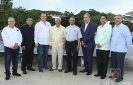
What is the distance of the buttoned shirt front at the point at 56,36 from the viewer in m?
5.00

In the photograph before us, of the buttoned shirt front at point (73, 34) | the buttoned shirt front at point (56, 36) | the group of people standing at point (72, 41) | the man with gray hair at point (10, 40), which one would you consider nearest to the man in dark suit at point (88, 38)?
the group of people standing at point (72, 41)

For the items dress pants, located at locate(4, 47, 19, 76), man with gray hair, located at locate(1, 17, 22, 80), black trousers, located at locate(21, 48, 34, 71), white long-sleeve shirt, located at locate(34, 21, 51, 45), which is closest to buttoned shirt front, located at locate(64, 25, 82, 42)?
white long-sleeve shirt, located at locate(34, 21, 51, 45)

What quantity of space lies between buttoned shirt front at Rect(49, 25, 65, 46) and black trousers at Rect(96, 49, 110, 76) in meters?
0.99

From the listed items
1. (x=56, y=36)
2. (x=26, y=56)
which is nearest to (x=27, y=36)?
(x=26, y=56)

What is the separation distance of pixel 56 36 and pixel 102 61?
1.29 metres

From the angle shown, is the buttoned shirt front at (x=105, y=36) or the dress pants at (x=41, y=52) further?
the dress pants at (x=41, y=52)

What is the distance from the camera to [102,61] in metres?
4.63

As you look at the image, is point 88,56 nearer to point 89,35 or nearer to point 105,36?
point 89,35

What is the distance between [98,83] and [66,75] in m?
0.89

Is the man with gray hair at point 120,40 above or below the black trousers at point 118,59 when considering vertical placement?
above

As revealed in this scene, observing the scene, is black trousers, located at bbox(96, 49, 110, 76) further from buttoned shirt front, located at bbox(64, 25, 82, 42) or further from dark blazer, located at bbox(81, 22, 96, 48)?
buttoned shirt front, located at bbox(64, 25, 82, 42)

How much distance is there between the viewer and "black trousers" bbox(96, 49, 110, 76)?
4473 millimetres

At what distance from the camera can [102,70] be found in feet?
15.4

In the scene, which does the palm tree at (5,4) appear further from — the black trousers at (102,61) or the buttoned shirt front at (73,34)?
the black trousers at (102,61)
